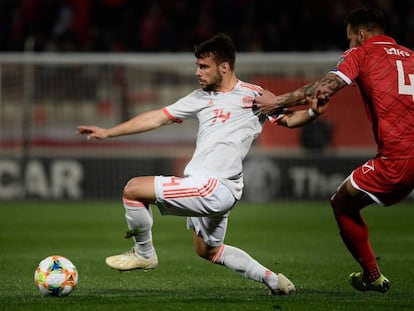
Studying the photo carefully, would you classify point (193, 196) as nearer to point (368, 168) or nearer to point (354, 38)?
point (368, 168)

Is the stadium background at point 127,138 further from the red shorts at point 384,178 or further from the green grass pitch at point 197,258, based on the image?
the red shorts at point 384,178

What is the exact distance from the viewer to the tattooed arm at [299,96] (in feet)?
24.2

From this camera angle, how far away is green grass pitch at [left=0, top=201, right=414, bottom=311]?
7.50 m

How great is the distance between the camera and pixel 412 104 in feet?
25.2

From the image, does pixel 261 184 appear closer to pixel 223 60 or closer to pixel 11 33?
pixel 11 33

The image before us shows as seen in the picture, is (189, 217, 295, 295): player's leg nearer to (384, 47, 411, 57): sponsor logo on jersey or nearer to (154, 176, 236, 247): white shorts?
(154, 176, 236, 247): white shorts

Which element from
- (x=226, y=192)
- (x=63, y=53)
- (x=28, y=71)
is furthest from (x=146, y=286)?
(x=63, y=53)

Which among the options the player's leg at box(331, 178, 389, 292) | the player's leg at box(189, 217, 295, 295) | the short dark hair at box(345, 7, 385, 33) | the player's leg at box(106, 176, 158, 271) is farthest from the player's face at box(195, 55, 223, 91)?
the player's leg at box(331, 178, 389, 292)

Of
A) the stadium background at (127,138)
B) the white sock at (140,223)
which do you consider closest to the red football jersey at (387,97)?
the white sock at (140,223)

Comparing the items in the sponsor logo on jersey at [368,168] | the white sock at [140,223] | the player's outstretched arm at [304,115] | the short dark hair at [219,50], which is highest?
the short dark hair at [219,50]

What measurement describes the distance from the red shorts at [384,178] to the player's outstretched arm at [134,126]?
1631 mm

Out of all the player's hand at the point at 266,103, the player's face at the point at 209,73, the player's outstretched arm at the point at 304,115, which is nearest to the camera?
the player's outstretched arm at the point at 304,115

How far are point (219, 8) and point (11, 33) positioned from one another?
460cm

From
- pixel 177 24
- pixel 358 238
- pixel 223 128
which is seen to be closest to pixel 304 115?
pixel 223 128
